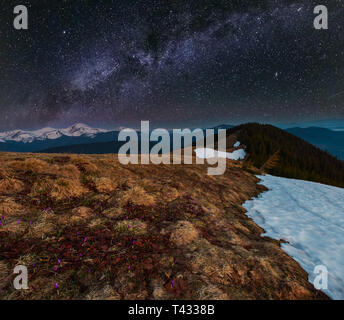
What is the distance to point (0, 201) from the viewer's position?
485cm

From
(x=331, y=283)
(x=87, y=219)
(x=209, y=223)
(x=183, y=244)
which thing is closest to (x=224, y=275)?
(x=183, y=244)

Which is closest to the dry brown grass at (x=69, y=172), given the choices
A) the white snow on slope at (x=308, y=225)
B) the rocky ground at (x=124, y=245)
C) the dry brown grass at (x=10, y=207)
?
the rocky ground at (x=124, y=245)

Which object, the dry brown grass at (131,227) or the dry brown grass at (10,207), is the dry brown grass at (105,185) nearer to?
the dry brown grass at (131,227)

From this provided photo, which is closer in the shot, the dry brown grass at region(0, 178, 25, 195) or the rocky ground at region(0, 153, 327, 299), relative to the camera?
the rocky ground at region(0, 153, 327, 299)

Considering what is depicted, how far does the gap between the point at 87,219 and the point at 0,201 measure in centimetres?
277

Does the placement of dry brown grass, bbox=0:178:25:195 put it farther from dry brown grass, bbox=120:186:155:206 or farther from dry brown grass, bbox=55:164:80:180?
dry brown grass, bbox=120:186:155:206

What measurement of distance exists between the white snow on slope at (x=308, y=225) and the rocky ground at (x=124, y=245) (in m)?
0.61

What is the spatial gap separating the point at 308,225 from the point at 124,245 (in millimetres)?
7787

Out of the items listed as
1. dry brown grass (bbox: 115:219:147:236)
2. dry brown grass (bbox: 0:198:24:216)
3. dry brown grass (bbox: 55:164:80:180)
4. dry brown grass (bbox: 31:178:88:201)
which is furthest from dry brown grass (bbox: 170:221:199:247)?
dry brown grass (bbox: 55:164:80:180)

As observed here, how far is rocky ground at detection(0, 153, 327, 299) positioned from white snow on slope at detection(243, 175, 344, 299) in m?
0.61

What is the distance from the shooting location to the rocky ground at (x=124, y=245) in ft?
9.93

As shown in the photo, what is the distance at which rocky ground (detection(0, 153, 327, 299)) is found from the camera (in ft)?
9.93
